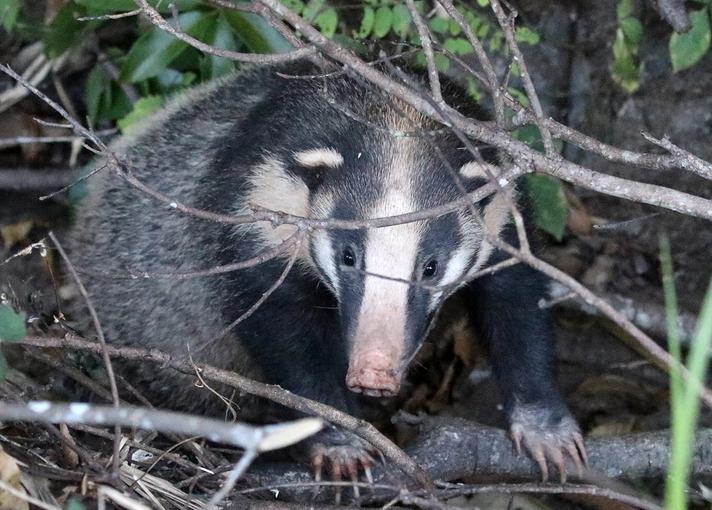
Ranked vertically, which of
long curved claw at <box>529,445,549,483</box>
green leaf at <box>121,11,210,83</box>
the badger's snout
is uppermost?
green leaf at <box>121,11,210,83</box>

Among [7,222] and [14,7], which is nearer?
[14,7]

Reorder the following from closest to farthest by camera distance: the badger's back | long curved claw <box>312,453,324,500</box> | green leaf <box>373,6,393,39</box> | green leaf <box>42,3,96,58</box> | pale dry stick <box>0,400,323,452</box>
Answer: pale dry stick <box>0,400,323,452</box> → long curved claw <box>312,453,324,500</box> → the badger's back → green leaf <box>373,6,393,39</box> → green leaf <box>42,3,96,58</box>

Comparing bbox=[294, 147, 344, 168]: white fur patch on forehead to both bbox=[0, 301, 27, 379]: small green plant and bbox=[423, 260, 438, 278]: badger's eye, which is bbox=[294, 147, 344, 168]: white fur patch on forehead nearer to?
bbox=[423, 260, 438, 278]: badger's eye

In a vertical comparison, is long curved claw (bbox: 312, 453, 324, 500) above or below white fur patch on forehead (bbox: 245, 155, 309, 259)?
below

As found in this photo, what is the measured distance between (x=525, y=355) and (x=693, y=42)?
1379 mm

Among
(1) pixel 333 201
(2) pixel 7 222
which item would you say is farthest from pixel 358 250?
(2) pixel 7 222

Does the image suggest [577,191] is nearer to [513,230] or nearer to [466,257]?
[513,230]

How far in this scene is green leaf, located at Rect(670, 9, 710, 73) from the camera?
3730 millimetres

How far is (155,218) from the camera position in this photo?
385 centimetres

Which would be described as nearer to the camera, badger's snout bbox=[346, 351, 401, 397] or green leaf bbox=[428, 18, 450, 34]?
badger's snout bbox=[346, 351, 401, 397]

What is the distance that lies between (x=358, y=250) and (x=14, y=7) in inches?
88.0

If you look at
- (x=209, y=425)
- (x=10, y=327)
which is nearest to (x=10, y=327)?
(x=10, y=327)

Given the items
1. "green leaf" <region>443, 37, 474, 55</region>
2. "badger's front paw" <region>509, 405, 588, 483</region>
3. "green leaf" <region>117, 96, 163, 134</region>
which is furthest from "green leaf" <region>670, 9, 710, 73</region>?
"green leaf" <region>117, 96, 163, 134</region>

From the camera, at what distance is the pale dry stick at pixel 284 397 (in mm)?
2867
